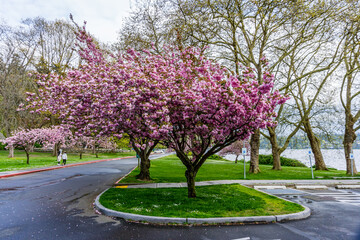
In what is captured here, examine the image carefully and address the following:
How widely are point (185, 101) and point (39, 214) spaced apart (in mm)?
6061

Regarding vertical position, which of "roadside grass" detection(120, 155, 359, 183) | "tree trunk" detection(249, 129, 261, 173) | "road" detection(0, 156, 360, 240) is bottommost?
"road" detection(0, 156, 360, 240)

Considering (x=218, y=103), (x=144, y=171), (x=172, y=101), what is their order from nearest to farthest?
(x=218, y=103), (x=172, y=101), (x=144, y=171)

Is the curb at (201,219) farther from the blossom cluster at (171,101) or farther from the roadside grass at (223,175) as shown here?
the roadside grass at (223,175)

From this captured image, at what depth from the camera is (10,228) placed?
6121mm

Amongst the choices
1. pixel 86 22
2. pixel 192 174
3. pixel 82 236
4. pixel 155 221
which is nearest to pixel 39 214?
pixel 82 236

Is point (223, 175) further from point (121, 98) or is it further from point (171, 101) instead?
point (121, 98)

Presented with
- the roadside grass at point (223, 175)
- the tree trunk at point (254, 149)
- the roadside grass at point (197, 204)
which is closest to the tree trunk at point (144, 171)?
the roadside grass at point (223, 175)

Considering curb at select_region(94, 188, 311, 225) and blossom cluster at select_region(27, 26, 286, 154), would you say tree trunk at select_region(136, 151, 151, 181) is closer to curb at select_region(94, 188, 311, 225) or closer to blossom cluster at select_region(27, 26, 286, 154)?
blossom cluster at select_region(27, 26, 286, 154)

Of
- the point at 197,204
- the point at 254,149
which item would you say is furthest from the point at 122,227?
the point at 254,149

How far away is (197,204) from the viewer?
27.7 ft

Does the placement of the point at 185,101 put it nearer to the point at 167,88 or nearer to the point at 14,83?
the point at 167,88

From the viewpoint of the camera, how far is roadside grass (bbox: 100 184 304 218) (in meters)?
7.38

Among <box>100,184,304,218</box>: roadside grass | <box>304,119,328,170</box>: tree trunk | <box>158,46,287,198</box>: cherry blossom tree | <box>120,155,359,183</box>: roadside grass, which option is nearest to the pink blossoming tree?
<box>158,46,287,198</box>: cherry blossom tree

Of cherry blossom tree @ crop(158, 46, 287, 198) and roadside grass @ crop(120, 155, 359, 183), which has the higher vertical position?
cherry blossom tree @ crop(158, 46, 287, 198)
